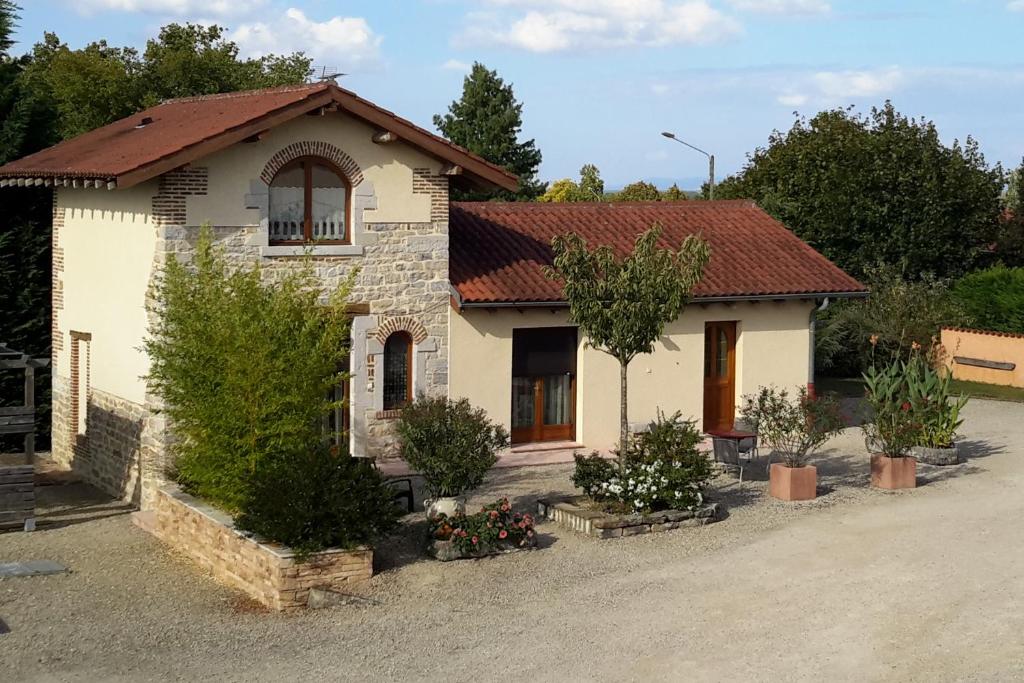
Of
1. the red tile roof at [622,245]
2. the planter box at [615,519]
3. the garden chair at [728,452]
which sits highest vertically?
the red tile roof at [622,245]

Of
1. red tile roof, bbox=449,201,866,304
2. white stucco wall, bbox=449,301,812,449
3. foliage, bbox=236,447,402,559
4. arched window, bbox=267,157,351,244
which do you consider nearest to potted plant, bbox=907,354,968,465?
white stucco wall, bbox=449,301,812,449

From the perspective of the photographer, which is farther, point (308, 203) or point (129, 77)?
point (129, 77)

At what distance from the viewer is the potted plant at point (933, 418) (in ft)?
64.1

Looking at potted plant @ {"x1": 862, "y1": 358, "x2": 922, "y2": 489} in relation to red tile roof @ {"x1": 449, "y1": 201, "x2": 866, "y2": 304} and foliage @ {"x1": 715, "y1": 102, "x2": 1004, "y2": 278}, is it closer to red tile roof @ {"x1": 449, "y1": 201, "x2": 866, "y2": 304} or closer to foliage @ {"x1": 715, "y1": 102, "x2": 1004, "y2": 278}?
red tile roof @ {"x1": 449, "y1": 201, "x2": 866, "y2": 304}

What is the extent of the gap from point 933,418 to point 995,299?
14.4 metres

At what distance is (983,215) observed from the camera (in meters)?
37.7

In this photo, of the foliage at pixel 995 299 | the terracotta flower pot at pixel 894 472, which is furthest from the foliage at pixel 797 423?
the foliage at pixel 995 299

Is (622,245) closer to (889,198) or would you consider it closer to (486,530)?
(486,530)

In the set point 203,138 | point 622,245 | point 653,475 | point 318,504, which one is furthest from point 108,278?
point 653,475

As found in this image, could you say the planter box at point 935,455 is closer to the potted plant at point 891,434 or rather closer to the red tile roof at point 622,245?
the potted plant at point 891,434

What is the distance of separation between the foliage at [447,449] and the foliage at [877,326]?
1666cm

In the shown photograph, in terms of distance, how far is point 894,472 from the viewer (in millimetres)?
17969

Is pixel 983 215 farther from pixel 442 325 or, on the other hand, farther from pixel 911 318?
pixel 442 325

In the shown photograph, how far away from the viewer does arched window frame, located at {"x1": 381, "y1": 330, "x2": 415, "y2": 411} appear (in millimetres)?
19047
